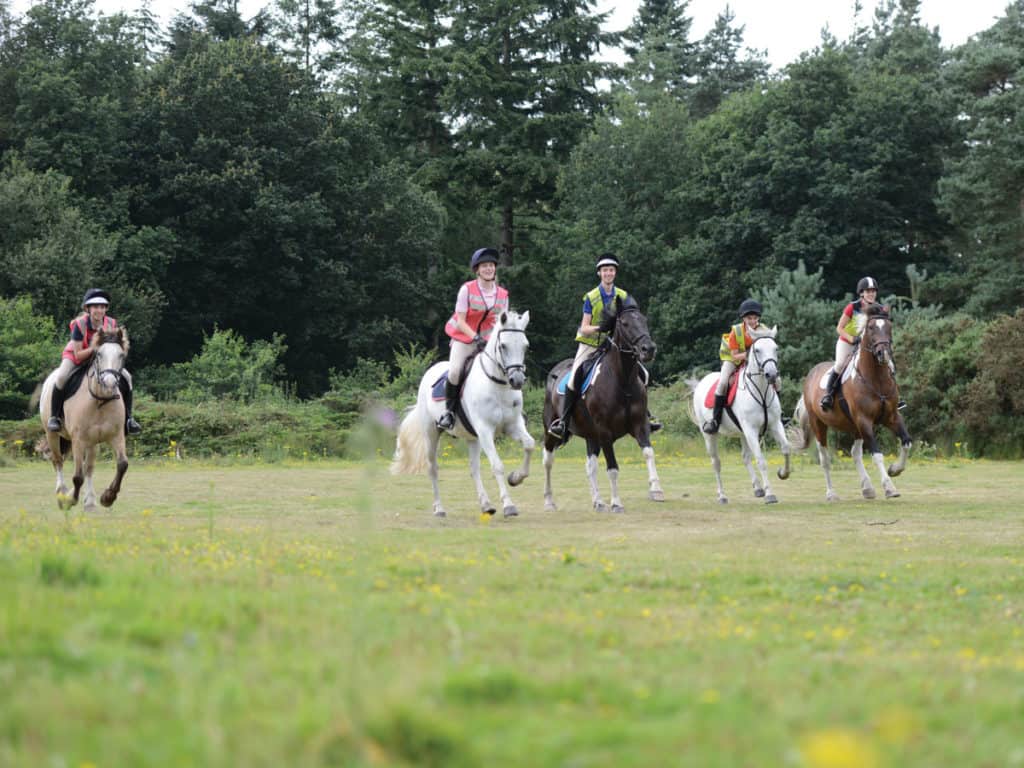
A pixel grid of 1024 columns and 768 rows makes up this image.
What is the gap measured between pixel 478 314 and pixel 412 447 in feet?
7.13

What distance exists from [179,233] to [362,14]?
1817cm

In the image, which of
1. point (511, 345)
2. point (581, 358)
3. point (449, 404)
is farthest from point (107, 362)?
point (581, 358)

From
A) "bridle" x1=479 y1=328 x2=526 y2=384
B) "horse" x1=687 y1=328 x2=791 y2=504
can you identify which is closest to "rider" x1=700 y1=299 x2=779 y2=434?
"horse" x1=687 y1=328 x2=791 y2=504

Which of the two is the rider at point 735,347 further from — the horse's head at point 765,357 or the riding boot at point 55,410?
the riding boot at point 55,410

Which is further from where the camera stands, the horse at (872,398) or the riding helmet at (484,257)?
the horse at (872,398)

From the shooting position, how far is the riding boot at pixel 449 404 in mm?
15742

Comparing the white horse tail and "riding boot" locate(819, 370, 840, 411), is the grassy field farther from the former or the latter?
"riding boot" locate(819, 370, 840, 411)

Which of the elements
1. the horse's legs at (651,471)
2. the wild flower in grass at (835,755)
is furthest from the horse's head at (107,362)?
the wild flower in grass at (835,755)

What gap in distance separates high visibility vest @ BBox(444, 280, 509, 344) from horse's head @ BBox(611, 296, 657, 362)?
1.58 metres

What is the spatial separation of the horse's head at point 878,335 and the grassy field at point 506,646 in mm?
5168

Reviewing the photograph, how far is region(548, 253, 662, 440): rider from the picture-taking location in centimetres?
1662

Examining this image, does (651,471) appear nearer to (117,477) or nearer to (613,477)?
(613,477)

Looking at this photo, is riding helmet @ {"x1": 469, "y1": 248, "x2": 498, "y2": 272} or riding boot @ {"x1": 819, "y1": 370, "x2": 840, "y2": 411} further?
riding boot @ {"x1": 819, "y1": 370, "x2": 840, "y2": 411}

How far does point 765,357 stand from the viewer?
59.0ft
